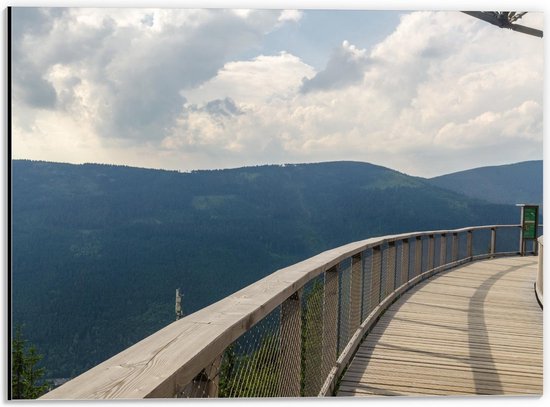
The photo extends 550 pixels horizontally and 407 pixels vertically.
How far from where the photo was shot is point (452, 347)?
4254mm

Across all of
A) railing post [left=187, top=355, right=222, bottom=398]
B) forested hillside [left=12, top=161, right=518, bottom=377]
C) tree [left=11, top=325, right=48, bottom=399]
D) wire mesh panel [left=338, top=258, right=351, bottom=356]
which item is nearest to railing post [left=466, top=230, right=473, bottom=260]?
wire mesh panel [left=338, top=258, right=351, bottom=356]

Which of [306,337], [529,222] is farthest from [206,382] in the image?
[529,222]

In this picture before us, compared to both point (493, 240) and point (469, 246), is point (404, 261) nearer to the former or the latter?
point (469, 246)

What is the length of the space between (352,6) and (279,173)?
115313 mm

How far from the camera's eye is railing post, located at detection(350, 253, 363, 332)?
3.90 metres

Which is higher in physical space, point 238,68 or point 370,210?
point 238,68

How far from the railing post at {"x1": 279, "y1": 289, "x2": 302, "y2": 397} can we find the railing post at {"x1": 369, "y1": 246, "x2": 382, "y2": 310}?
224 centimetres

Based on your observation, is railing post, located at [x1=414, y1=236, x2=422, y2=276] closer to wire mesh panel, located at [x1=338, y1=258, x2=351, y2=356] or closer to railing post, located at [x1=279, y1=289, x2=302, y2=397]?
wire mesh panel, located at [x1=338, y1=258, x2=351, y2=356]

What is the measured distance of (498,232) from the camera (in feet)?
38.7

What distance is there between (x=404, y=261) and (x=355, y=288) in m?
2.41

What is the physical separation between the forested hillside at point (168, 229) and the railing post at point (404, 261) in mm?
45760

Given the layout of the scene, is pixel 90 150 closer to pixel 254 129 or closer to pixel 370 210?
pixel 254 129

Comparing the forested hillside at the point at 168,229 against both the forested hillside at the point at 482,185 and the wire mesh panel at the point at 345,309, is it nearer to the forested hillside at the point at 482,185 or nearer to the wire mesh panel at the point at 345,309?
the forested hillside at the point at 482,185

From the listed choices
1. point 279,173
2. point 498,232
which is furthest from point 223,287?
point 498,232
